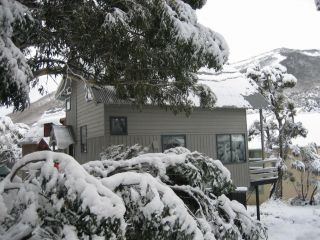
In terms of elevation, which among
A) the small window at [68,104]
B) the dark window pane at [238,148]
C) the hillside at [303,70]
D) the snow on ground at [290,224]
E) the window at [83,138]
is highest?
the hillside at [303,70]

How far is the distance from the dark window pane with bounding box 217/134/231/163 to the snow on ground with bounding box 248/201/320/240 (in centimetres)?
263

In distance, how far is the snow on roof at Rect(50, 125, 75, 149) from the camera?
16.9 m

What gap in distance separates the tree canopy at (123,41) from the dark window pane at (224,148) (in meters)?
8.06

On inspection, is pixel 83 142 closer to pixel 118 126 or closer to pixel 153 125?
pixel 118 126

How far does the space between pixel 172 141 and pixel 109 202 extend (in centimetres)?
1337

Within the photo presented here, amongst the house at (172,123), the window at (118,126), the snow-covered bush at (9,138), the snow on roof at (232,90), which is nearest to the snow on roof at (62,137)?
the house at (172,123)

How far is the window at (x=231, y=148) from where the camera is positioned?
1744 centimetres

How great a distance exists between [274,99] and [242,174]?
4361 millimetres

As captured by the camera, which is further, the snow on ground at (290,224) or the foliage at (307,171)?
the foliage at (307,171)

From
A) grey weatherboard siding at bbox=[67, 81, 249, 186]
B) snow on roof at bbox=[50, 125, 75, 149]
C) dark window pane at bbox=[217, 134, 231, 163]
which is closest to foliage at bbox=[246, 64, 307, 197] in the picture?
grey weatherboard siding at bbox=[67, 81, 249, 186]

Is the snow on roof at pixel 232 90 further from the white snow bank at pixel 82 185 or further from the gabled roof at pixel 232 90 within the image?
the white snow bank at pixel 82 185

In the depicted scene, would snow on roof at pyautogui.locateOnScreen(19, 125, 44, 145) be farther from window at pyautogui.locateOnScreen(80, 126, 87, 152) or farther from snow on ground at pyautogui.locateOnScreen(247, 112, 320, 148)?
snow on ground at pyautogui.locateOnScreen(247, 112, 320, 148)

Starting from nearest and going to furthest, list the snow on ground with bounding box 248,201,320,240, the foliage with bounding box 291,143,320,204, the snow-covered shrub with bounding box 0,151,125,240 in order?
the snow-covered shrub with bounding box 0,151,125,240, the snow on ground with bounding box 248,201,320,240, the foliage with bounding box 291,143,320,204

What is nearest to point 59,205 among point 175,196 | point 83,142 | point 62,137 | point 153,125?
point 175,196
